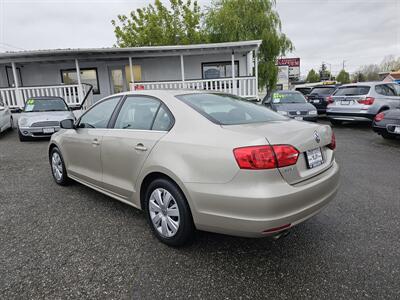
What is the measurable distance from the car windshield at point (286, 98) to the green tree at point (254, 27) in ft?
26.7

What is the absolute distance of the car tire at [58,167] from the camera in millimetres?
4504

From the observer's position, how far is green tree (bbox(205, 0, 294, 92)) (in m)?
18.2

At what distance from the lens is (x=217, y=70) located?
15.2m

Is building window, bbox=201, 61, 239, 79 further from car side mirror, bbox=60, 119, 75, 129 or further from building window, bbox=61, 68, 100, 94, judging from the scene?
car side mirror, bbox=60, 119, 75, 129

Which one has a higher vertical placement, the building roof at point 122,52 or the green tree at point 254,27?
the green tree at point 254,27

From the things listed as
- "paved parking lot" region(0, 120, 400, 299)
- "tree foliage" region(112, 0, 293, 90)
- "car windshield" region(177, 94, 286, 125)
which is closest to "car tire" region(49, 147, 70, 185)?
"paved parking lot" region(0, 120, 400, 299)

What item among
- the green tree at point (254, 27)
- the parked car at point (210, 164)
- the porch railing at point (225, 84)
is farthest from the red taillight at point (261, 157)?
the green tree at point (254, 27)

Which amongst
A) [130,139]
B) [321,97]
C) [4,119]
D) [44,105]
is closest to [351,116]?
[321,97]

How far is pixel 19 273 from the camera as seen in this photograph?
2434mm

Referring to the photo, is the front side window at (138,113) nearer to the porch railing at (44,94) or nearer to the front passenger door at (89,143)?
the front passenger door at (89,143)

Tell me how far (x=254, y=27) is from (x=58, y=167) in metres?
17.3

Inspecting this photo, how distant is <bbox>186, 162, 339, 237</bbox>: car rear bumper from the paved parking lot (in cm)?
43

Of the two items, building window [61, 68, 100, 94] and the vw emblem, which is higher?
building window [61, 68, 100, 94]

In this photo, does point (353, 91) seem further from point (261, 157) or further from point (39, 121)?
point (39, 121)
